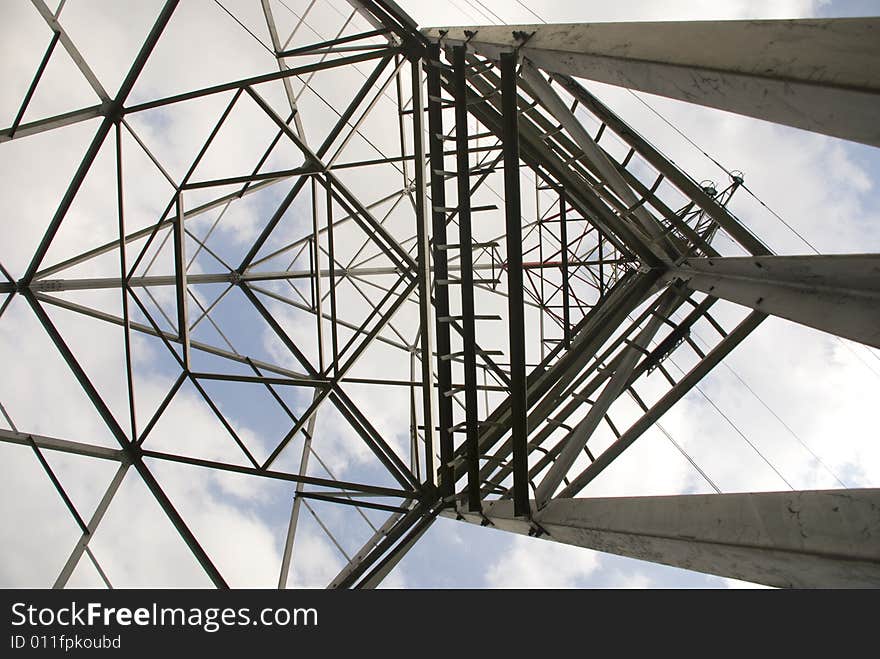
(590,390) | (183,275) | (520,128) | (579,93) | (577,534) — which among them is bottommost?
(577,534)

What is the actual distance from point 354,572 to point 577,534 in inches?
213

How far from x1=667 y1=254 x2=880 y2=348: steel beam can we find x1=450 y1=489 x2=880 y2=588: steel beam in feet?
4.20

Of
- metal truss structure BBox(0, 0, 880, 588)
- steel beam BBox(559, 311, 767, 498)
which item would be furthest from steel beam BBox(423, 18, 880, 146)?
steel beam BBox(559, 311, 767, 498)

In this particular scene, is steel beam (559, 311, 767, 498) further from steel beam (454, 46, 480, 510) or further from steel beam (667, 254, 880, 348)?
steel beam (667, 254, 880, 348)

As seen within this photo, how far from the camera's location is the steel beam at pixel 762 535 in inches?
118

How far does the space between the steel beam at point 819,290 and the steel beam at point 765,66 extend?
161 cm

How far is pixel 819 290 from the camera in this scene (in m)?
5.01

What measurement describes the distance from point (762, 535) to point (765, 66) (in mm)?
2633

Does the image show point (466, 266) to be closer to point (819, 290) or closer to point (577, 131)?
point (577, 131)

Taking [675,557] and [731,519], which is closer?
[731,519]

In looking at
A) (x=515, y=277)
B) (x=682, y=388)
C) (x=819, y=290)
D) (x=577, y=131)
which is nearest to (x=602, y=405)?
(x=515, y=277)
